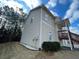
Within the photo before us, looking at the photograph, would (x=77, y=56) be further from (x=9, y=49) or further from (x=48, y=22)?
(x=9, y=49)

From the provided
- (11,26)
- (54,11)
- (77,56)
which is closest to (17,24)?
(11,26)

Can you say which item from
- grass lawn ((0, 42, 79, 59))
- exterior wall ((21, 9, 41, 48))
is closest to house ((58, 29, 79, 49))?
grass lawn ((0, 42, 79, 59))

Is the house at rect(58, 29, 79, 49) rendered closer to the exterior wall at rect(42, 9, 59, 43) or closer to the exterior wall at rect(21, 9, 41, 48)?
the exterior wall at rect(42, 9, 59, 43)

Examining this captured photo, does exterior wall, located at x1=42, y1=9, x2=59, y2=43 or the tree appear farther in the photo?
the tree

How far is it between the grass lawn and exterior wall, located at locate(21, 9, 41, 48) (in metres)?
2.39

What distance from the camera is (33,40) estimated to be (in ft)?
71.9

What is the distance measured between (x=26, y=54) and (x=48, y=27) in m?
7.03

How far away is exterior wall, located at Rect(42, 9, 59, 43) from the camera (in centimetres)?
2175

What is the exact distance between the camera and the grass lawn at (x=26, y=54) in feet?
55.4

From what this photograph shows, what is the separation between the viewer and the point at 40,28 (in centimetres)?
2080

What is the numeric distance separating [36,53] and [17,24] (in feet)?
53.2

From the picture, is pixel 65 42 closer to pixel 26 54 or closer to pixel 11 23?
pixel 26 54

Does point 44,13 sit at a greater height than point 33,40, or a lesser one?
greater

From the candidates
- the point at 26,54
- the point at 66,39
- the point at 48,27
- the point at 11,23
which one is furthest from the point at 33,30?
the point at 11,23
